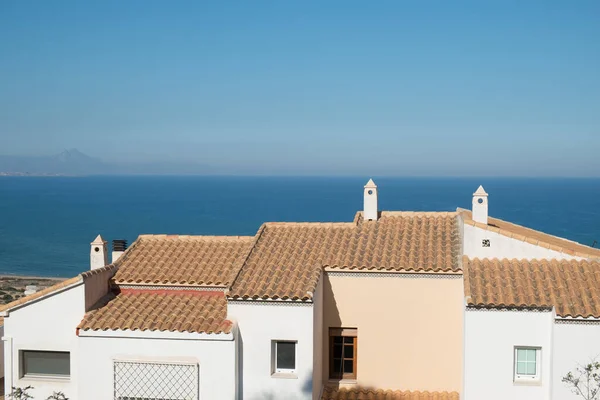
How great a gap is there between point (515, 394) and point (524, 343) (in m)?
→ 1.16

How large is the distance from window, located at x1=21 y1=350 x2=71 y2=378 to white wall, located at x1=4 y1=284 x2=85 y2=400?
0.52 ft

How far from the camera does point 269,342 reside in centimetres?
1309

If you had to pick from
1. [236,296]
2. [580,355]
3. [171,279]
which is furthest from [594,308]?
[171,279]

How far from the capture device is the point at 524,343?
12609 mm

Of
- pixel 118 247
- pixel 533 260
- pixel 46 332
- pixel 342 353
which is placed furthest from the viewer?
pixel 118 247

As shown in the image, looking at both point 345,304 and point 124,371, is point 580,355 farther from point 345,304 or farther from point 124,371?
point 124,371

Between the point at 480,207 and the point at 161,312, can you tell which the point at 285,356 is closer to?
the point at 161,312

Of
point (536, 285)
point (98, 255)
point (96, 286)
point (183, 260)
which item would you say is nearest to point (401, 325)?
point (536, 285)

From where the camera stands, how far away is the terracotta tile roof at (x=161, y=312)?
43.0 ft

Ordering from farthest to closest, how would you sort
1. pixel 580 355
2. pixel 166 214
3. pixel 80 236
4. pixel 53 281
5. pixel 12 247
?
A: pixel 166 214 < pixel 80 236 < pixel 12 247 < pixel 53 281 < pixel 580 355

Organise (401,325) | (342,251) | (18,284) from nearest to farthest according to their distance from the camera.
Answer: (401,325)
(342,251)
(18,284)

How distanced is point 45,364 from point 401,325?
857 cm

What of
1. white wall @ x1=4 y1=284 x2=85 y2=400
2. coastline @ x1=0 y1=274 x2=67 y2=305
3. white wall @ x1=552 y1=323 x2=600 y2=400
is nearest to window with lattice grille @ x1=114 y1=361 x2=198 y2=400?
white wall @ x1=4 y1=284 x2=85 y2=400

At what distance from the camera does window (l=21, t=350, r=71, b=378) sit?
13867mm
